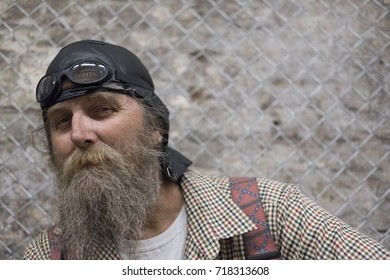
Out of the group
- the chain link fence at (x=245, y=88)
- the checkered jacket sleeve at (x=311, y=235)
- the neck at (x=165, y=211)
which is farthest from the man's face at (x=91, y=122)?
the chain link fence at (x=245, y=88)

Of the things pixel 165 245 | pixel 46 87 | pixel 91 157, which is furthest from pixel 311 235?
pixel 46 87

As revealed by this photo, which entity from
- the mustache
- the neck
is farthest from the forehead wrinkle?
the neck

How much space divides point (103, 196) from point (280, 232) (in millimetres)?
524

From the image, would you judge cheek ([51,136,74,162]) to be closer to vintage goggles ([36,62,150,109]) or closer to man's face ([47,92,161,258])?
man's face ([47,92,161,258])

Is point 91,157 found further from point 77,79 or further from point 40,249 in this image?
point 40,249

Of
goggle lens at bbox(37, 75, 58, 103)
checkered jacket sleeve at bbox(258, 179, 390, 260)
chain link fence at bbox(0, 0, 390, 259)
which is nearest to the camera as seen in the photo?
checkered jacket sleeve at bbox(258, 179, 390, 260)

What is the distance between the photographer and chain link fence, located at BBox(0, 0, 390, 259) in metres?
2.57

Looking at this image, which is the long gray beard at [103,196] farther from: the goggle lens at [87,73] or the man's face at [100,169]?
the goggle lens at [87,73]

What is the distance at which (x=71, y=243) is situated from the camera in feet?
5.55

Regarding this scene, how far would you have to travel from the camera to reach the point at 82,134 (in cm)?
162

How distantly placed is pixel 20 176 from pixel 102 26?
795mm

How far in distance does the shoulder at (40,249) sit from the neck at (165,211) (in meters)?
0.29
